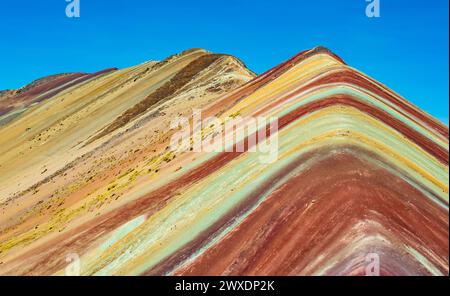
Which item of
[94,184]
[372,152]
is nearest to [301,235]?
[372,152]

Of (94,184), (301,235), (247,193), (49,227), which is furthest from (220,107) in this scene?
(301,235)
